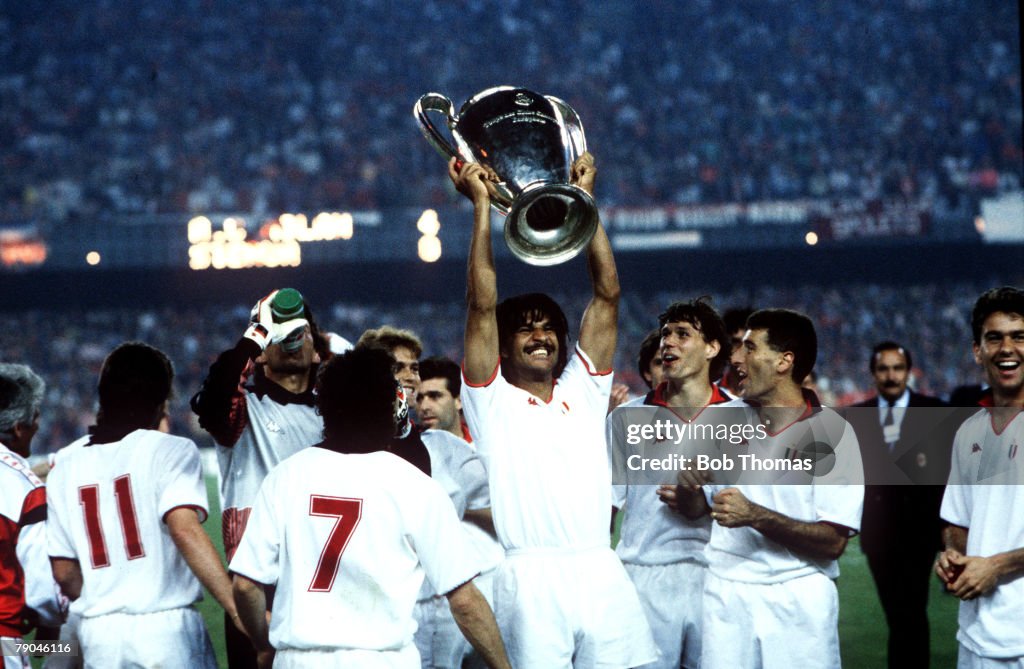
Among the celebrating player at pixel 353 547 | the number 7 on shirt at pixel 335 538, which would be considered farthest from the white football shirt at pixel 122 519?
the number 7 on shirt at pixel 335 538

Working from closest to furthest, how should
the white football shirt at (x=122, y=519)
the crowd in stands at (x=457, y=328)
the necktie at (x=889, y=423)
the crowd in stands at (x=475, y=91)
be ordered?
the white football shirt at (x=122, y=519)
the necktie at (x=889, y=423)
the crowd in stands at (x=457, y=328)
the crowd in stands at (x=475, y=91)

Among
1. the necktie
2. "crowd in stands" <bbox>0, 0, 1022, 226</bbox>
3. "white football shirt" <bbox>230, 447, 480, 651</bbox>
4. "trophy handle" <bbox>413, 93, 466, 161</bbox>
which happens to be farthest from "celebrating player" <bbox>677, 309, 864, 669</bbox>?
"crowd in stands" <bbox>0, 0, 1022, 226</bbox>

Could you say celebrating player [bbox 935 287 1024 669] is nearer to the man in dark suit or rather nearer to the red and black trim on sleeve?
the man in dark suit

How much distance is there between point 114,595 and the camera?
332cm

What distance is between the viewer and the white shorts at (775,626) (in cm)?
346

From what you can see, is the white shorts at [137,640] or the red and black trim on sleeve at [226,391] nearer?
the white shorts at [137,640]

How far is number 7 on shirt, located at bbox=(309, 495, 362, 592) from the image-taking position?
2730 mm

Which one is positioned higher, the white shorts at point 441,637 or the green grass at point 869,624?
the white shorts at point 441,637

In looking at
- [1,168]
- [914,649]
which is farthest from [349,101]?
[914,649]

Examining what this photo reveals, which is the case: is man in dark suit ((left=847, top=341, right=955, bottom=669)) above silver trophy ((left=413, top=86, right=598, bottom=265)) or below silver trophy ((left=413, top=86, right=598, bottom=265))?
below

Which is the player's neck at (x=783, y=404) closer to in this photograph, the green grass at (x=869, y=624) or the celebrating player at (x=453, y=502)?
the celebrating player at (x=453, y=502)

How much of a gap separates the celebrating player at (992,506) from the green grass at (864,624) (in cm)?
246

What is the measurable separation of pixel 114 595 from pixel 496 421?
50.3 inches

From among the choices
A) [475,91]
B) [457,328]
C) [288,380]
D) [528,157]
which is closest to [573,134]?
[528,157]
